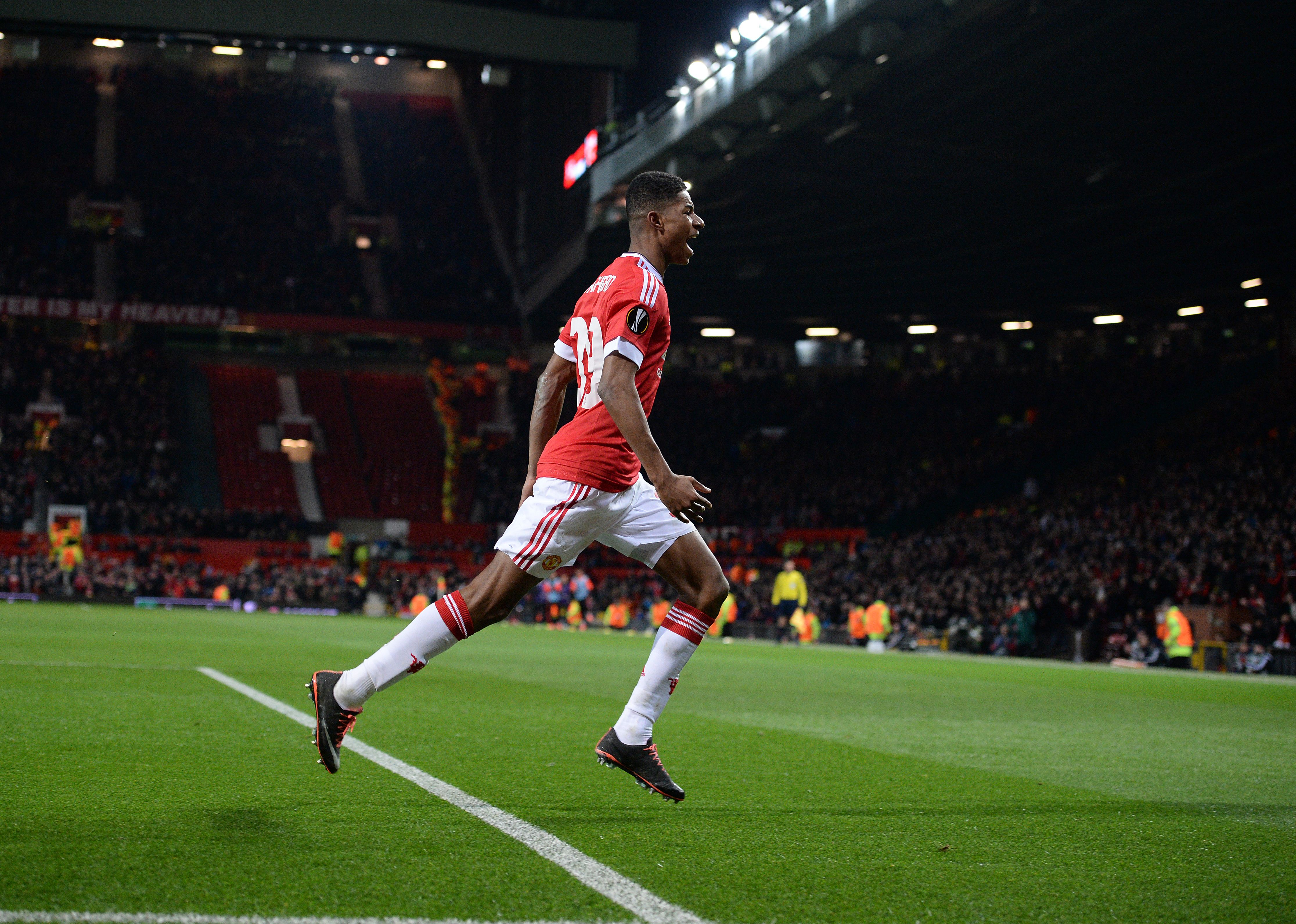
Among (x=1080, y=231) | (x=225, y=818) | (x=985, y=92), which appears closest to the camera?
(x=225, y=818)

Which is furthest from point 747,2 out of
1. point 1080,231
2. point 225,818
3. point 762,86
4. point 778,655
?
point 225,818

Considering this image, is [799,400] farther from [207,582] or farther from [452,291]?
[207,582]

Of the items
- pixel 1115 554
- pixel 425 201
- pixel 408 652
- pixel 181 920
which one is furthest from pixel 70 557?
pixel 181 920

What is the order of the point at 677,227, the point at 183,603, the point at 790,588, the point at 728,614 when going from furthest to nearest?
1. the point at 183,603
2. the point at 728,614
3. the point at 790,588
4. the point at 677,227

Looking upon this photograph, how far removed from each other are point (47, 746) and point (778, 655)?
17208 mm

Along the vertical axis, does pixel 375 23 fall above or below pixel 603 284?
above

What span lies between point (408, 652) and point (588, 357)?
1314mm

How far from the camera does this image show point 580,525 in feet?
16.4

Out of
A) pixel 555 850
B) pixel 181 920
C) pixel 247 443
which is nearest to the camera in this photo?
pixel 181 920

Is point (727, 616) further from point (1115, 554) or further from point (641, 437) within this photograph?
point (641, 437)

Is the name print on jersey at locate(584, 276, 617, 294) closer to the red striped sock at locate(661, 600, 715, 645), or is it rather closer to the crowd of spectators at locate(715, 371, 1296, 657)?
Result: the red striped sock at locate(661, 600, 715, 645)

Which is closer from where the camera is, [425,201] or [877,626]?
[877,626]

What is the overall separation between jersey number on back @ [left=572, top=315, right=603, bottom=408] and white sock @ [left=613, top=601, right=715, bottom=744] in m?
0.89

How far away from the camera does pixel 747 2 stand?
1172 inches
